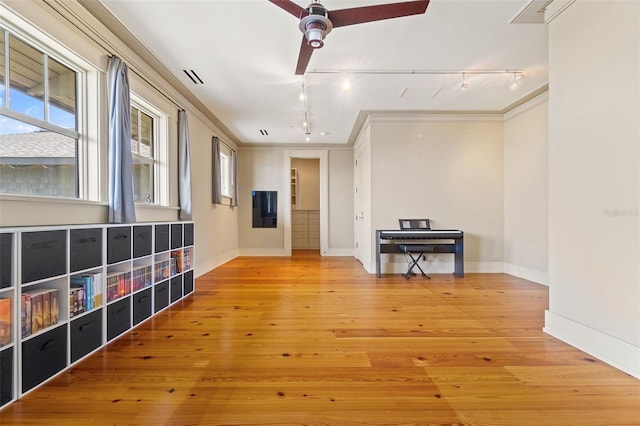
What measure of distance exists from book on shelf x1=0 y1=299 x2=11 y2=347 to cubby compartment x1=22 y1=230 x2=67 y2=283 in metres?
A: 0.13

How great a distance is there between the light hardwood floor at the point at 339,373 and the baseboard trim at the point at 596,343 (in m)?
0.07

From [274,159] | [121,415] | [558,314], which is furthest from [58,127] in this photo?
[274,159]

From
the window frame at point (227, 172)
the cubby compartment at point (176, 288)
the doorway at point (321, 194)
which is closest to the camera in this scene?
the cubby compartment at point (176, 288)

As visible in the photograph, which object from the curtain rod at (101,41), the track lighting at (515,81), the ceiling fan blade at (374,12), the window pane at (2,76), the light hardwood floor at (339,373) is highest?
the track lighting at (515,81)

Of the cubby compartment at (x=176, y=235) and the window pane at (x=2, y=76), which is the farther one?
the cubby compartment at (x=176, y=235)

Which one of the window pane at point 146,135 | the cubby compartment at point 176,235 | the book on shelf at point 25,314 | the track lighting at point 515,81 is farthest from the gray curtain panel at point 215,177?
the track lighting at point 515,81

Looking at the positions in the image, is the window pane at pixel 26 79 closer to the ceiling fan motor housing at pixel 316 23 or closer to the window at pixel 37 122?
the window at pixel 37 122

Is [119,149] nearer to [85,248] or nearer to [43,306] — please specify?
[85,248]

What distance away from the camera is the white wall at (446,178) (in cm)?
480

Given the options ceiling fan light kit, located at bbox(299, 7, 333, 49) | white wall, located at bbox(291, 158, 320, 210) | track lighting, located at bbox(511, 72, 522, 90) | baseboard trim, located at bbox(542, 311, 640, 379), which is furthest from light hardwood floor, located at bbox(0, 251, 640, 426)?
white wall, located at bbox(291, 158, 320, 210)

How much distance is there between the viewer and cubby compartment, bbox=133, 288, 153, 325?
2521 mm

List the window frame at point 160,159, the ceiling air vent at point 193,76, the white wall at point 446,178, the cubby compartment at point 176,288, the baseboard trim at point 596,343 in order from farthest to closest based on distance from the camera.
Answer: the white wall at point 446,178
the window frame at point 160,159
the ceiling air vent at point 193,76
the cubby compartment at point 176,288
the baseboard trim at point 596,343

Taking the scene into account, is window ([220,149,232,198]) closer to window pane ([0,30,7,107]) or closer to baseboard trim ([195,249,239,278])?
baseboard trim ([195,249,239,278])

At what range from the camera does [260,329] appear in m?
2.47
